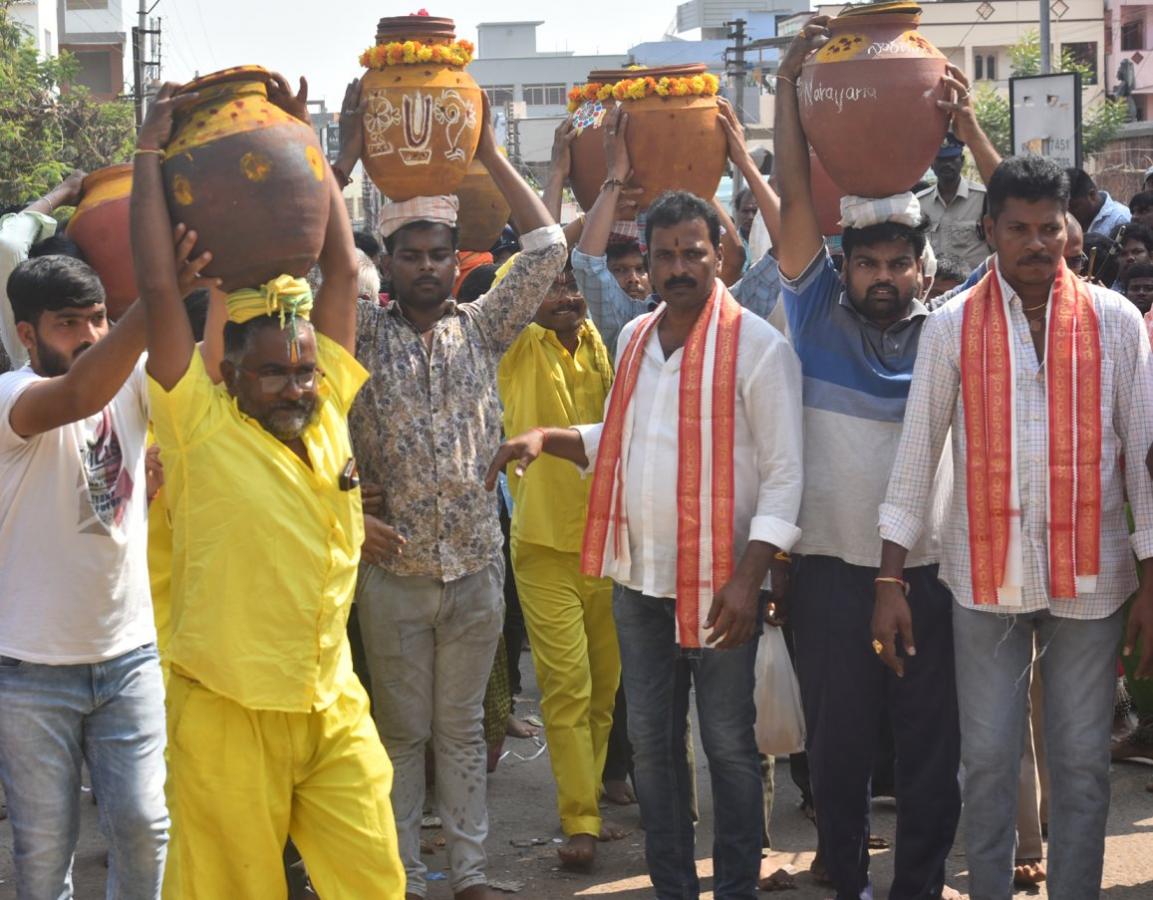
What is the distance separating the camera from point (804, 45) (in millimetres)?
5367

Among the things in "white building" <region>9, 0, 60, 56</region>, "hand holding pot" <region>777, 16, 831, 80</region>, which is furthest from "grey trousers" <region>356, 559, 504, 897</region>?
"white building" <region>9, 0, 60, 56</region>

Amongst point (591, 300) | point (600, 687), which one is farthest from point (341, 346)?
point (600, 687)

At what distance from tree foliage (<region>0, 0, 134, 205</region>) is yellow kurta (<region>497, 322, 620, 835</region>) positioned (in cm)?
1841

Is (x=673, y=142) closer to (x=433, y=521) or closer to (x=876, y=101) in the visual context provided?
(x=876, y=101)

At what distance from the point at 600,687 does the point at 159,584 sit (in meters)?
2.03

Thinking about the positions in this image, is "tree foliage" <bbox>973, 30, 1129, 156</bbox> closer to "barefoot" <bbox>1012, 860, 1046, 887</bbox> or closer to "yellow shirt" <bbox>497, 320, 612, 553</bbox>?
"yellow shirt" <bbox>497, 320, 612, 553</bbox>

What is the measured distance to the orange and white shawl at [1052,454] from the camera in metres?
4.68

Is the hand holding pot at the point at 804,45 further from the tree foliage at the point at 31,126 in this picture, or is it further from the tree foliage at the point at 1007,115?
the tree foliage at the point at 1007,115

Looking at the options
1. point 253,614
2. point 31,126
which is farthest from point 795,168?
point 31,126

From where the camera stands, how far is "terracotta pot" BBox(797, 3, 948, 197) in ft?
16.9

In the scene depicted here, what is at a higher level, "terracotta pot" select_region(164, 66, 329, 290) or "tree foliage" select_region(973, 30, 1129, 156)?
"tree foliage" select_region(973, 30, 1129, 156)

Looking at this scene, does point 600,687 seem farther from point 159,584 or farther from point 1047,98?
point 1047,98

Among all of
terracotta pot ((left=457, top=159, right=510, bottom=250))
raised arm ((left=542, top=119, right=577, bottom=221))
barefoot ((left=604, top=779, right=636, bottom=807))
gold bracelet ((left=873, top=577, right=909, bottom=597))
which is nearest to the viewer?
gold bracelet ((left=873, top=577, right=909, bottom=597))

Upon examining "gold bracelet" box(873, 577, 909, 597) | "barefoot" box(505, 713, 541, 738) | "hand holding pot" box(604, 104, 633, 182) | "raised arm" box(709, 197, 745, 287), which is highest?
"hand holding pot" box(604, 104, 633, 182)
